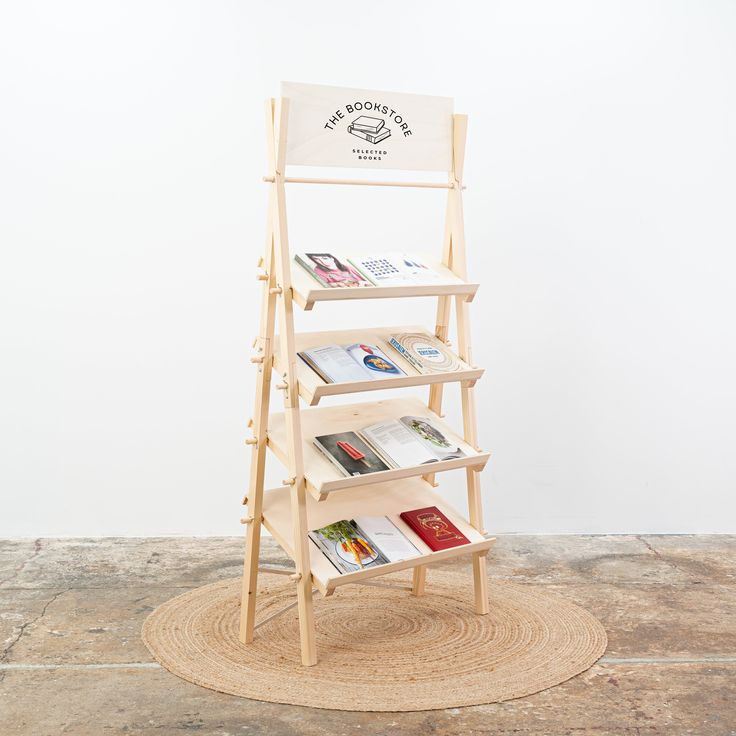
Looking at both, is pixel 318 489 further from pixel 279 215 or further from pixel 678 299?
pixel 678 299

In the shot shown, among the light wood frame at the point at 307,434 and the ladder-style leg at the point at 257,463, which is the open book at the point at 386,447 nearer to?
the light wood frame at the point at 307,434

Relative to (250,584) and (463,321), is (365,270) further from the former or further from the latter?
(250,584)

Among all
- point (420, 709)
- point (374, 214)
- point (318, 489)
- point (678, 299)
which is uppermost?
point (374, 214)

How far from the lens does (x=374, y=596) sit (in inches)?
136

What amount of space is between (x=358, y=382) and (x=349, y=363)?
0.39 ft

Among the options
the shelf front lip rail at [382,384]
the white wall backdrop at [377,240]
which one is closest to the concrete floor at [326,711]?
the white wall backdrop at [377,240]

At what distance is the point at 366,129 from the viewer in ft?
9.43

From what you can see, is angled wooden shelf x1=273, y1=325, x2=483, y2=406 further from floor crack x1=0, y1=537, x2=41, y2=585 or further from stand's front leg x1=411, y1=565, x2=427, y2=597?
floor crack x1=0, y1=537, x2=41, y2=585

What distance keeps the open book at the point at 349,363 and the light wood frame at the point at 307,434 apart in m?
0.04

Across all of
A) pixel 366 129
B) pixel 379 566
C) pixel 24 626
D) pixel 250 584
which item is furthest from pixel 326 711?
pixel 366 129

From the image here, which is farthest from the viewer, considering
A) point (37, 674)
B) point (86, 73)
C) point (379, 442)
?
point (86, 73)

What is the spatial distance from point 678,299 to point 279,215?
6.88 ft

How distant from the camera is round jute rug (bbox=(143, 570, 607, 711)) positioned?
2.70 m

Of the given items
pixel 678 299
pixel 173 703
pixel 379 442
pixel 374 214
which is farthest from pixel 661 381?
pixel 173 703
